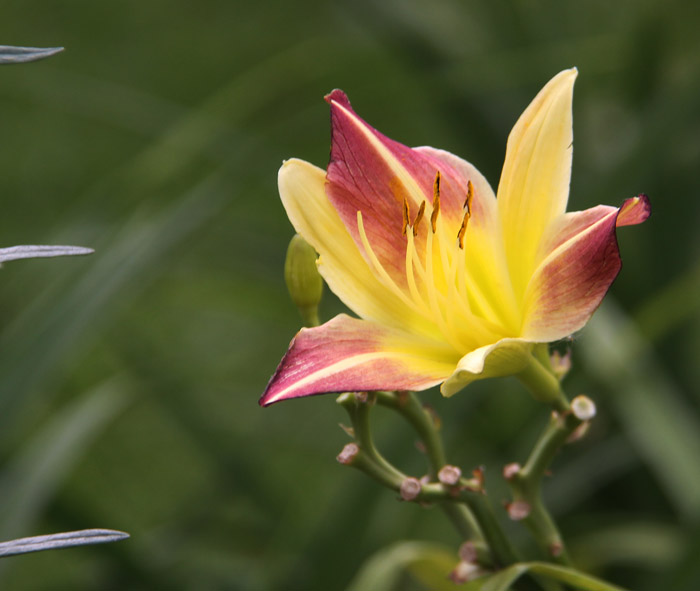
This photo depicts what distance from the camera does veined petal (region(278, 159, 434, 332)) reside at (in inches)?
18.6

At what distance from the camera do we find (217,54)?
2824 millimetres

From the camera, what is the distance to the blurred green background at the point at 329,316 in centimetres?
96

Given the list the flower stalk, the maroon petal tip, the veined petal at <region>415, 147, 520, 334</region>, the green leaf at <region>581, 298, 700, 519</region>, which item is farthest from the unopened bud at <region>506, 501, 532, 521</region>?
the green leaf at <region>581, 298, 700, 519</region>

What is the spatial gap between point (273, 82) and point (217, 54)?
1673 mm

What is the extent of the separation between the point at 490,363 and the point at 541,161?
12 centimetres

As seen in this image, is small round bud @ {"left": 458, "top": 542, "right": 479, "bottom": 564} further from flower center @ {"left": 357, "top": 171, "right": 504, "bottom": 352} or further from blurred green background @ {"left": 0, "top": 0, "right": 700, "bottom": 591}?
blurred green background @ {"left": 0, "top": 0, "right": 700, "bottom": 591}

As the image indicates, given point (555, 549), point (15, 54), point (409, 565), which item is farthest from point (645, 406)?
point (15, 54)

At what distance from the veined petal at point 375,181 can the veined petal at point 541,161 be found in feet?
0.14

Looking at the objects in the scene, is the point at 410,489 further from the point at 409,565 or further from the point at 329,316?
the point at 329,316

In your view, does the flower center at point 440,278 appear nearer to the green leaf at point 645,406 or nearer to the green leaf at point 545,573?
the green leaf at point 545,573

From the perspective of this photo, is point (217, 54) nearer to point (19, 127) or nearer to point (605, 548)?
point (19, 127)

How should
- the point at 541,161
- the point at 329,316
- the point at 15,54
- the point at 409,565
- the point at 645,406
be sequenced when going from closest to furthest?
1. the point at 15,54
2. the point at 541,161
3. the point at 409,565
4. the point at 645,406
5. the point at 329,316

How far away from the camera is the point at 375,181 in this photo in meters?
0.48

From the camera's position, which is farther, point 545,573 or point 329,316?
point 329,316
